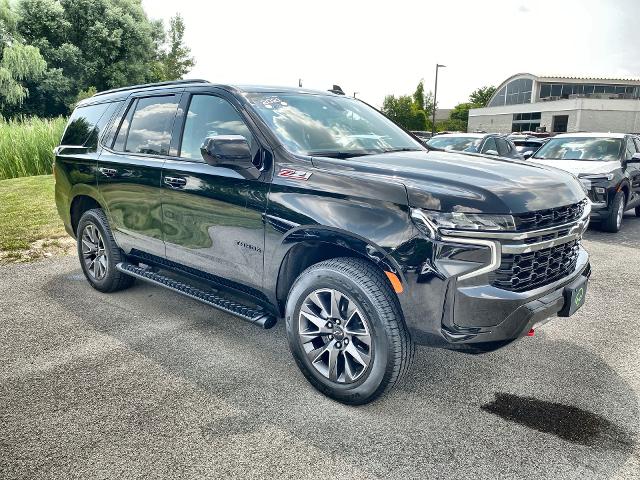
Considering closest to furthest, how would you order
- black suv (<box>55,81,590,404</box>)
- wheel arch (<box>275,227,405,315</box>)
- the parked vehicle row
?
black suv (<box>55,81,590,404</box>), wheel arch (<box>275,227,405,315</box>), the parked vehicle row

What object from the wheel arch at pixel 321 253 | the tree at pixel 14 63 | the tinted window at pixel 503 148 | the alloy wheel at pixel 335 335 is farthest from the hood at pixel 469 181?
the tree at pixel 14 63

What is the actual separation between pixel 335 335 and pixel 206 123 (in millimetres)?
1878

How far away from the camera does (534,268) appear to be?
2.89m

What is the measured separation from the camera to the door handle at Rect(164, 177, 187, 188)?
12.8 feet

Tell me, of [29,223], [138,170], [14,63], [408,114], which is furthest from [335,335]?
[408,114]

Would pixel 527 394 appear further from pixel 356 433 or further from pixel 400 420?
pixel 356 433

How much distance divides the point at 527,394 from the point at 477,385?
0.31 meters

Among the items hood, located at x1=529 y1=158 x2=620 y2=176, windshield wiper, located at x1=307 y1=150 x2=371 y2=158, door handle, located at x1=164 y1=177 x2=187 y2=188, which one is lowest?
hood, located at x1=529 y1=158 x2=620 y2=176

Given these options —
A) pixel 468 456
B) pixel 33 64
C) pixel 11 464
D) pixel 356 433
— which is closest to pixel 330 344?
pixel 356 433

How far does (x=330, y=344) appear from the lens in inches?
124

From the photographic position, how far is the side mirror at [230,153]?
3240 mm

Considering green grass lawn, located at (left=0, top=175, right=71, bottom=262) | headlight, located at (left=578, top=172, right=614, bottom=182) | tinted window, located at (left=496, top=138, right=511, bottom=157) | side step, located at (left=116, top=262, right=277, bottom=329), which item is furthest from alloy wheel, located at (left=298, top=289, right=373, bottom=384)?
headlight, located at (left=578, top=172, right=614, bottom=182)

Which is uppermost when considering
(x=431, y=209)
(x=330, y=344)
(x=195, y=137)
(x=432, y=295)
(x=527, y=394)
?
(x=195, y=137)

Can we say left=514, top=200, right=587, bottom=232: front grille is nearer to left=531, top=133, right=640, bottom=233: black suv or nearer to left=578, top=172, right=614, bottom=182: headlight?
left=531, top=133, right=640, bottom=233: black suv
